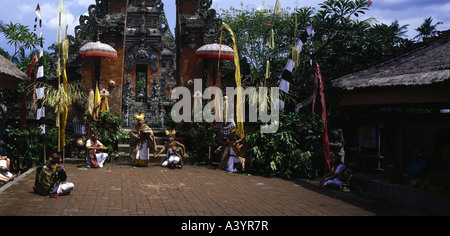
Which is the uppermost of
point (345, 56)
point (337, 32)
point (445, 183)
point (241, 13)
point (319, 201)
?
point (241, 13)

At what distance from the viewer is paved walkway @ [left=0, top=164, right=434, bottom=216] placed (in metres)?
6.39

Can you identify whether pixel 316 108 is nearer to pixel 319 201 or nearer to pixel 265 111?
pixel 265 111

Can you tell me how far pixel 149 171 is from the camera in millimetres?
10984

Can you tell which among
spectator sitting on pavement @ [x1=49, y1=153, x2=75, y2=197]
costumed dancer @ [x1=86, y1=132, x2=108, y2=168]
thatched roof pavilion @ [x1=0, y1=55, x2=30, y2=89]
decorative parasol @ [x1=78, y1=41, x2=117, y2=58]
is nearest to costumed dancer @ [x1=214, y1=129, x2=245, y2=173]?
costumed dancer @ [x1=86, y1=132, x2=108, y2=168]

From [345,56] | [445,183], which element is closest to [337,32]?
[345,56]

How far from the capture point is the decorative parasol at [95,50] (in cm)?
1424

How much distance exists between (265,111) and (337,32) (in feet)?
18.6

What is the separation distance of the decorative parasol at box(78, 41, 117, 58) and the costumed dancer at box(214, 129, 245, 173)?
6809 millimetres

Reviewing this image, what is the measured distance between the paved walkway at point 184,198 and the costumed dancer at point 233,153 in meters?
1.06

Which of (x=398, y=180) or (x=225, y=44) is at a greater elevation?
(x=225, y=44)

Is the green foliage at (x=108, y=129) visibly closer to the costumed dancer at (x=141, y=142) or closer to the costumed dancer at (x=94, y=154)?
the costumed dancer at (x=94, y=154)

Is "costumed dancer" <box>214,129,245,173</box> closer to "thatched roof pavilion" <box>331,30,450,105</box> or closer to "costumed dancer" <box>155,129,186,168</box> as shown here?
"costumed dancer" <box>155,129,186,168</box>
